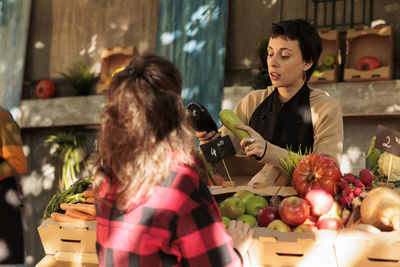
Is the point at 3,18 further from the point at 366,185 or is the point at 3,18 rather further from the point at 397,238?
the point at 397,238

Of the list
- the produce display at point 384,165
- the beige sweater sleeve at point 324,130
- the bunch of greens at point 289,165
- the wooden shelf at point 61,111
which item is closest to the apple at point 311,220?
the bunch of greens at point 289,165

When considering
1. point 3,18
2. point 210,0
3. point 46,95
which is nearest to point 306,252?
point 210,0

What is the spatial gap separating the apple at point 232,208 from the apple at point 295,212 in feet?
0.49

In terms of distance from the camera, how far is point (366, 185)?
1919 mm

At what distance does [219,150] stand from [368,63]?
3.07m

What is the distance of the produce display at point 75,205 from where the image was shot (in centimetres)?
177

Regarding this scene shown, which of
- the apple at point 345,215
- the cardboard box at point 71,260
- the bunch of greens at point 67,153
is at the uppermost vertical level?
the apple at point 345,215

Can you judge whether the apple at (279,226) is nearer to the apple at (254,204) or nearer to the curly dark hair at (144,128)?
the apple at (254,204)

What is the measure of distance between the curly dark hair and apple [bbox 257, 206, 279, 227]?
56 centimetres

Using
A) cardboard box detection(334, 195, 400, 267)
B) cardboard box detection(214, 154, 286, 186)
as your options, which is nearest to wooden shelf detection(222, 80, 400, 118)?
cardboard box detection(214, 154, 286, 186)

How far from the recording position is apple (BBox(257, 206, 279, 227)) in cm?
166

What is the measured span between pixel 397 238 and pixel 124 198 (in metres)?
0.78

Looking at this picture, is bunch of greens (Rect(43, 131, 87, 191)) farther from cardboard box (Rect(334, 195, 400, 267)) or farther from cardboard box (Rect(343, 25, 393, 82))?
cardboard box (Rect(334, 195, 400, 267))

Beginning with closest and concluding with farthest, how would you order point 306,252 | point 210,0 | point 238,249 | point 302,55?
1. point 238,249
2. point 306,252
3. point 302,55
4. point 210,0
